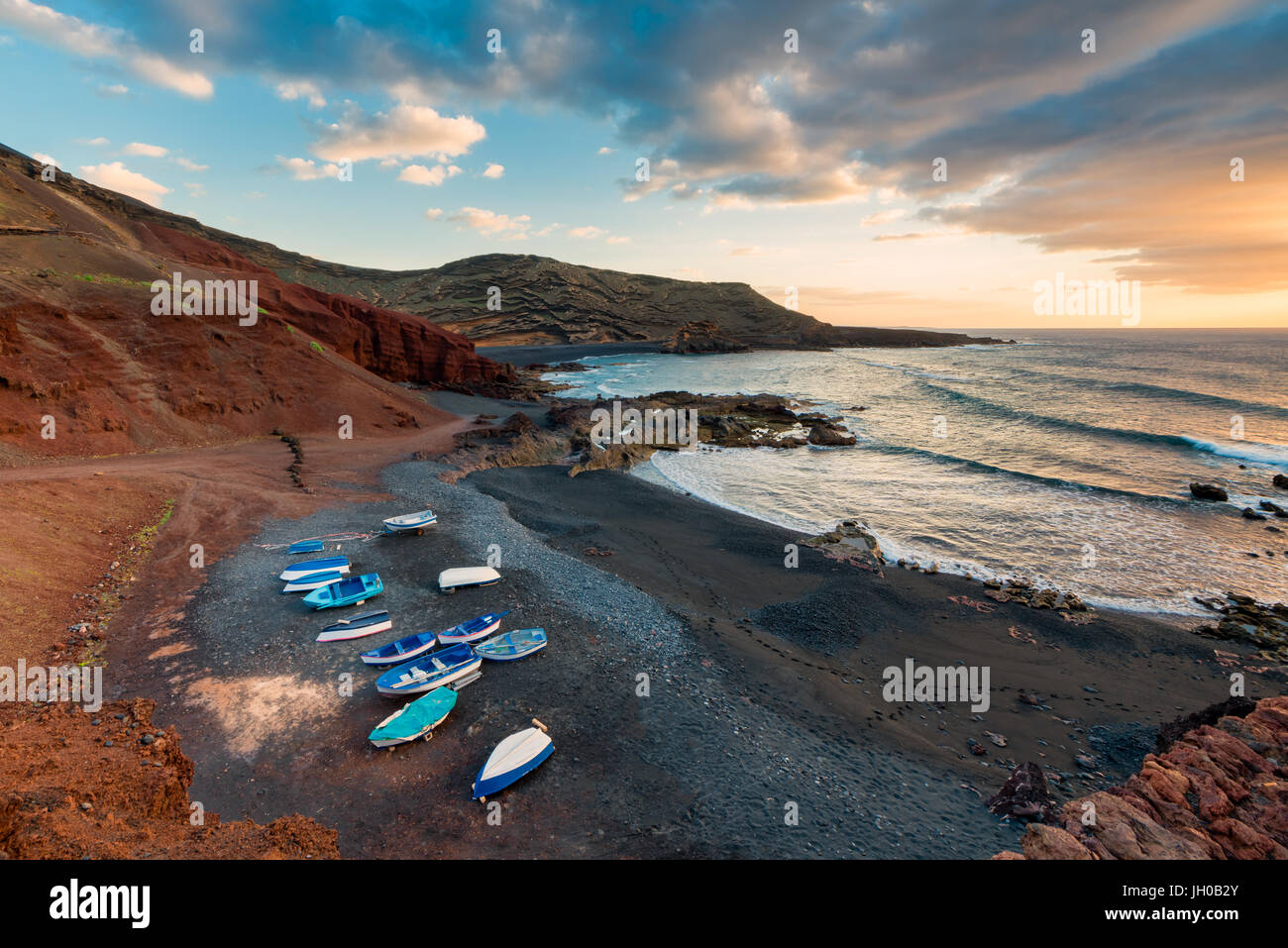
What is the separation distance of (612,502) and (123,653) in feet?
50.7

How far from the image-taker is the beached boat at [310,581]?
1275 cm

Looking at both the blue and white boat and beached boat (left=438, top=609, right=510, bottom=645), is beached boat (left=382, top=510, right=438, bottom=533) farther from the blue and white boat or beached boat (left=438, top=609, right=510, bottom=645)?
the blue and white boat

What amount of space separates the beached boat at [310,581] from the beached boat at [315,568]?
0.08 meters

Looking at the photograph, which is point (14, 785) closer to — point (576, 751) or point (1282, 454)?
point (576, 751)

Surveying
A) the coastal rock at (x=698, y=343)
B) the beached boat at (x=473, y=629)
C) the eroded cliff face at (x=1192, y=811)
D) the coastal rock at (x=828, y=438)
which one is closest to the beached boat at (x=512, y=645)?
the beached boat at (x=473, y=629)

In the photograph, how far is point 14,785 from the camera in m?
6.36

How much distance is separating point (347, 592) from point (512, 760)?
723 centimetres

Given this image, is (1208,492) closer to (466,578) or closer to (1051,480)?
(1051,480)

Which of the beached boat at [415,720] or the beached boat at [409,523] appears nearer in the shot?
the beached boat at [415,720]

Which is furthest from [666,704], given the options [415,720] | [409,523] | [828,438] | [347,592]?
[828,438]

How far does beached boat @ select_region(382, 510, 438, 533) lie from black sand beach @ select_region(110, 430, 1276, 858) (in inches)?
20.3

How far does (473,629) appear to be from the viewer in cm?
1151

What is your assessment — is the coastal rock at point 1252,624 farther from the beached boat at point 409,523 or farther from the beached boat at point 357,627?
the beached boat at point 409,523
